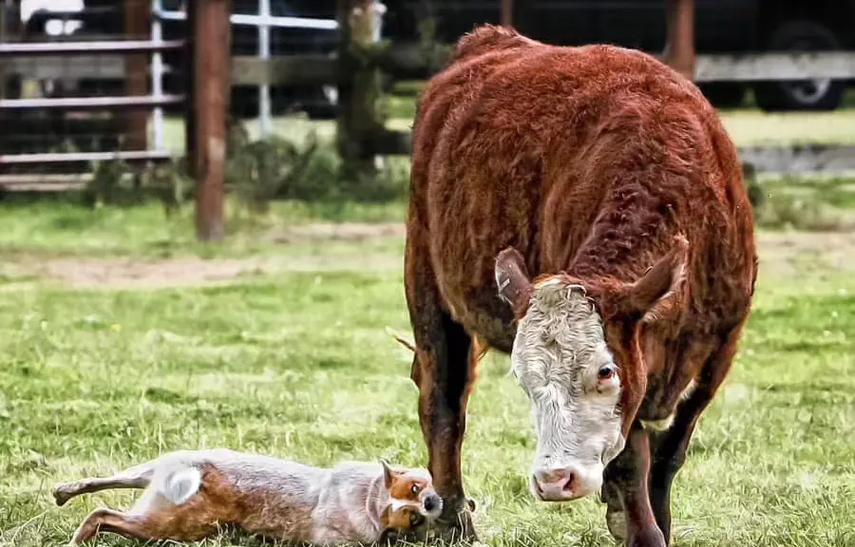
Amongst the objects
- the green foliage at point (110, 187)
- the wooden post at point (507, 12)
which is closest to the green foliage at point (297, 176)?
the green foliage at point (110, 187)

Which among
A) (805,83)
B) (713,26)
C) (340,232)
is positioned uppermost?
(713,26)

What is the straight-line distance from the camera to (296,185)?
14.3m

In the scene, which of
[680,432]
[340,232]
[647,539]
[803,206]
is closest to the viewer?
[647,539]

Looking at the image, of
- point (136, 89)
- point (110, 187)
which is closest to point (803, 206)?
point (110, 187)

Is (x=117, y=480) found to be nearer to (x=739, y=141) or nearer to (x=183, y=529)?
(x=183, y=529)

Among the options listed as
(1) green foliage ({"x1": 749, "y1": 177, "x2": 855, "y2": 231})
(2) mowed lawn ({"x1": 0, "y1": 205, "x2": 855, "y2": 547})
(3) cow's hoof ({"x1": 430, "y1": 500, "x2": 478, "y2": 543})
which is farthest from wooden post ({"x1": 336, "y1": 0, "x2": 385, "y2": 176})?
(3) cow's hoof ({"x1": 430, "y1": 500, "x2": 478, "y2": 543})

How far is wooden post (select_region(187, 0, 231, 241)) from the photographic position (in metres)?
12.1

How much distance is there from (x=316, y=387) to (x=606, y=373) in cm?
390

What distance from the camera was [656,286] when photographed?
422 centimetres

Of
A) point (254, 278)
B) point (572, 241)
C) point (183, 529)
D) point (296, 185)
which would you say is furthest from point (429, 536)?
point (296, 185)

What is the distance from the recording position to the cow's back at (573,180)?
4.68 metres

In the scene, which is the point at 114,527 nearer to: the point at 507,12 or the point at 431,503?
the point at 431,503

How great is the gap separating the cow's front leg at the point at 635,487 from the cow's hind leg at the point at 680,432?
0.78ft

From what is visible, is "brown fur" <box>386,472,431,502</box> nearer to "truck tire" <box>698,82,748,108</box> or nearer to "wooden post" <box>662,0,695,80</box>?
"wooden post" <box>662,0,695,80</box>
